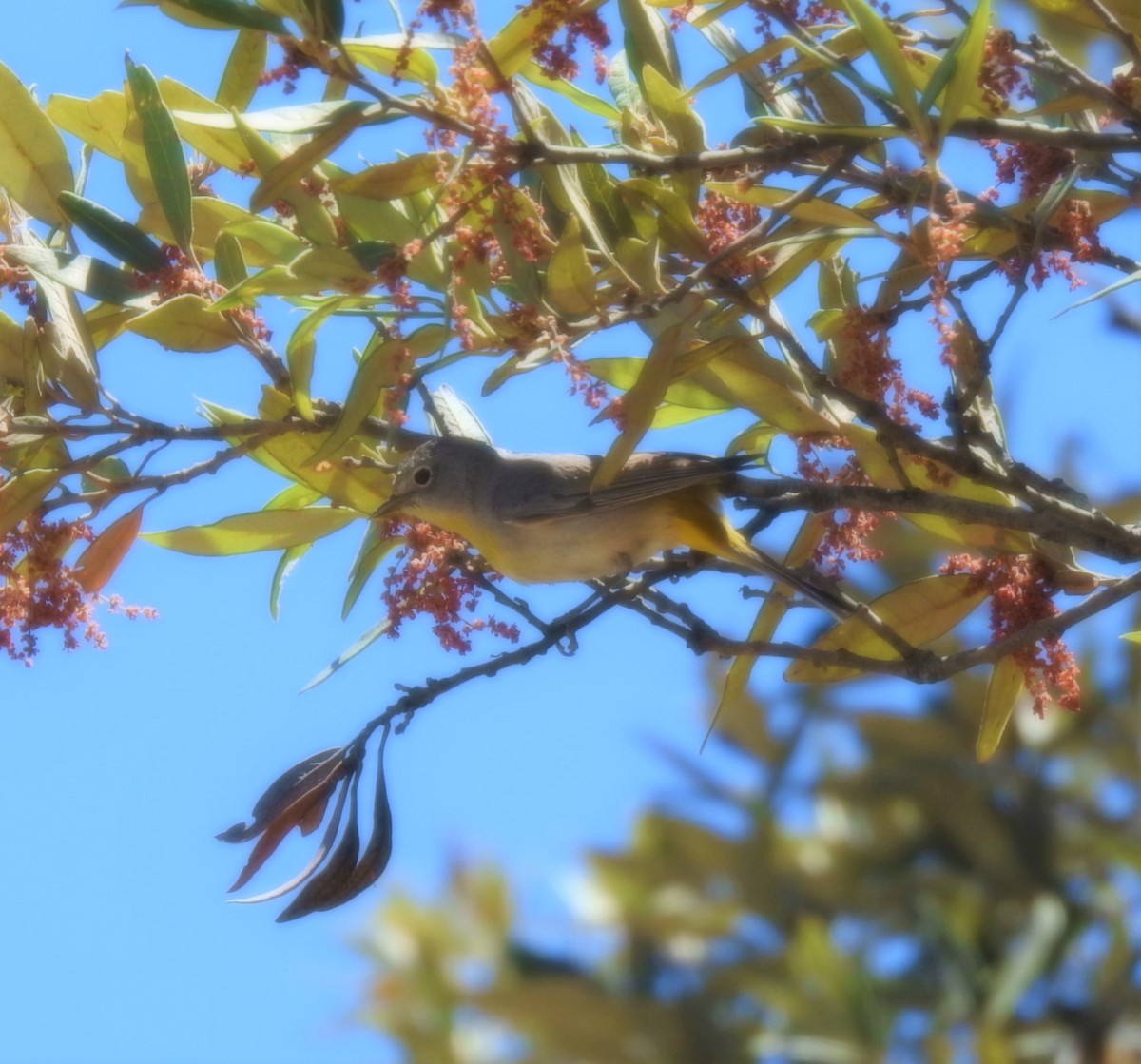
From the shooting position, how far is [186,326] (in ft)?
7.32

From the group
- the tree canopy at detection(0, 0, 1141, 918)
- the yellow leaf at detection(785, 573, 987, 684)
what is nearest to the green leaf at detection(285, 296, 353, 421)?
the tree canopy at detection(0, 0, 1141, 918)

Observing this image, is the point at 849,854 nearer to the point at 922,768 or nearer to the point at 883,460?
the point at 922,768

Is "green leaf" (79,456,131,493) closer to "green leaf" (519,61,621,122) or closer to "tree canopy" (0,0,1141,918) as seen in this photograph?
"tree canopy" (0,0,1141,918)

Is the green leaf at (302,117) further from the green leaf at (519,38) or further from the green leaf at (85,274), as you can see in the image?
the green leaf at (85,274)

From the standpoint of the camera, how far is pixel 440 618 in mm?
2584

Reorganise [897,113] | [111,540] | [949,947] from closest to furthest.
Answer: [897,113], [111,540], [949,947]

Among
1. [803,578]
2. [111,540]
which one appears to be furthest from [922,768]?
[111,540]

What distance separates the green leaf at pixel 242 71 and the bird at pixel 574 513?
0.90 metres

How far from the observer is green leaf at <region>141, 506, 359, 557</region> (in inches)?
103

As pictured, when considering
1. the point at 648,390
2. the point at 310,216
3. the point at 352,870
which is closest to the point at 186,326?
the point at 310,216

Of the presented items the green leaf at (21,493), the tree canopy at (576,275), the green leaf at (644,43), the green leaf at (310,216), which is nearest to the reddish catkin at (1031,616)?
the tree canopy at (576,275)

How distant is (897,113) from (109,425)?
1.40 meters

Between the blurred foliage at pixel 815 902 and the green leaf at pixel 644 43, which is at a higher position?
the blurred foliage at pixel 815 902

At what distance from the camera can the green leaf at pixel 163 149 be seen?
2199 millimetres
